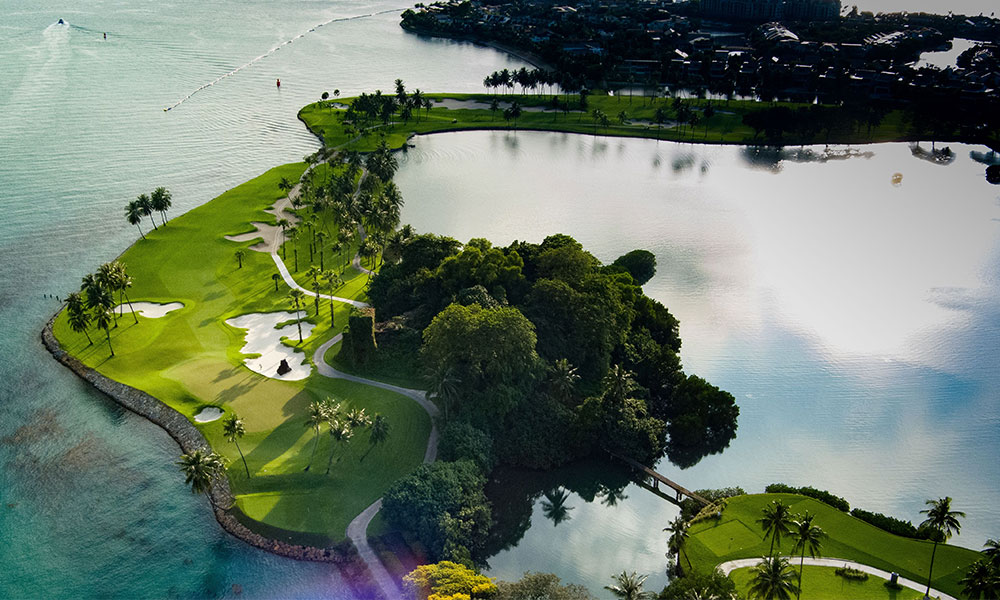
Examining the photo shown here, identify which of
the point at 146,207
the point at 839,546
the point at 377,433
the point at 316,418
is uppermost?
the point at 146,207

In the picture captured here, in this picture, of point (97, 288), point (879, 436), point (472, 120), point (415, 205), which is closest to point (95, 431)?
point (97, 288)

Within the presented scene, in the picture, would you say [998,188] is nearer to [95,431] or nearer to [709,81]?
[709,81]

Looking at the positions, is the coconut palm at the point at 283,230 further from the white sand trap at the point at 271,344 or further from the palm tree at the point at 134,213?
the palm tree at the point at 134,213

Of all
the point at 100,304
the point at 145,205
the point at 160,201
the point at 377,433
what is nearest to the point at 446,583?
the point at 377,433

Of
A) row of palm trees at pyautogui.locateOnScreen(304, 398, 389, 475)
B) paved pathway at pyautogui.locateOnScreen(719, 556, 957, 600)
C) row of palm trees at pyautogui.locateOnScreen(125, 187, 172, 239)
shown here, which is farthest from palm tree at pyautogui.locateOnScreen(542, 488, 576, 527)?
row of palm trees at pyautogui.locateOnScreen(125, 187, 172, 239)

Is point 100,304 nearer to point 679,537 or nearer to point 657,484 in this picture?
point 657,484

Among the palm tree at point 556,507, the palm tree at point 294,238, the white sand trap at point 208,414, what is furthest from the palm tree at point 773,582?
the palm tree at point 294,238

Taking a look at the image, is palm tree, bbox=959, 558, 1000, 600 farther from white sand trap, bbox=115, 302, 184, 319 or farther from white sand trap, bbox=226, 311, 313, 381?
white sand trap, bbox=115, 302, 184, 319
